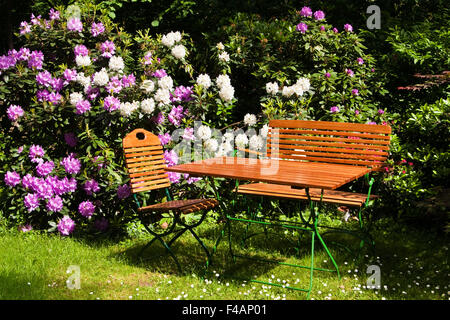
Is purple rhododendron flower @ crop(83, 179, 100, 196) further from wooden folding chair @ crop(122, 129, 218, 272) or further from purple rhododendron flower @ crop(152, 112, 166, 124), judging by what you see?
purple rhododendron flower @ crop(152, 112, 166, 124)

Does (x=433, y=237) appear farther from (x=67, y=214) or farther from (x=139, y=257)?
(x=67, y=214)

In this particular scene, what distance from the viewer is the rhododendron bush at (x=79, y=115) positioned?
197 inches

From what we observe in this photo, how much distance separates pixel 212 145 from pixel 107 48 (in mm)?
1402

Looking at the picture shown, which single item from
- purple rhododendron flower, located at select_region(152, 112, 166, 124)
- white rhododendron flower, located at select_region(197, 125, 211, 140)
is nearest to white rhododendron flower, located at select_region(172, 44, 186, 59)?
purple rhododendron flower, located at select_region(152, 112, 166, 124)

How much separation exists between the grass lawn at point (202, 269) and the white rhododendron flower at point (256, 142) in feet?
3.04

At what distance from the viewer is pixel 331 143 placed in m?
4.77

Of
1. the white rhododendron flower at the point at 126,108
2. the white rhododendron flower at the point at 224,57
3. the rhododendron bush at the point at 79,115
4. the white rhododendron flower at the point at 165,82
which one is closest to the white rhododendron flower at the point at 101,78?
the rhododendron bush at the point at 79,115

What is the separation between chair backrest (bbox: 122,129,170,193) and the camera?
14.3 ft

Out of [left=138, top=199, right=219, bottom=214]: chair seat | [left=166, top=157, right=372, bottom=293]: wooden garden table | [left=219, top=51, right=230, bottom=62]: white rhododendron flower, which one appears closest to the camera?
[left=166, top=157, right=372, bottom=293]: wooden garden table

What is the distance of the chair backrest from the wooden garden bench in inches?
27.6

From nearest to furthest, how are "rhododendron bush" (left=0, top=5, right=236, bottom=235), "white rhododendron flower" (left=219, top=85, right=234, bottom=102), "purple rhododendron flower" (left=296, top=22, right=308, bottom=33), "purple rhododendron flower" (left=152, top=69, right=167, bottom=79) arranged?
"rhododendron bush" (left=0, top=5, right=236, bottom=235) < "purple rhododendron flower" (left=152, top=69, right=167, bottom=79) < "white rhododendron flower" (left=219, top=85, right=234, bottom=102) < "purple rhododendron flower" (left=296, top=22, right=308, bottom=33)

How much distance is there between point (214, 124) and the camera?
5762 millimetres

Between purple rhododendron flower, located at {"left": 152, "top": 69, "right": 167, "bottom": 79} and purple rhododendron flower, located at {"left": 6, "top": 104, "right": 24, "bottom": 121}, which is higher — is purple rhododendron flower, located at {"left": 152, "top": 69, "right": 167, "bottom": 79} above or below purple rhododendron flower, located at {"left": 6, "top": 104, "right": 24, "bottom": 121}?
above

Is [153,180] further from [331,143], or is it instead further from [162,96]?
[331,143]
